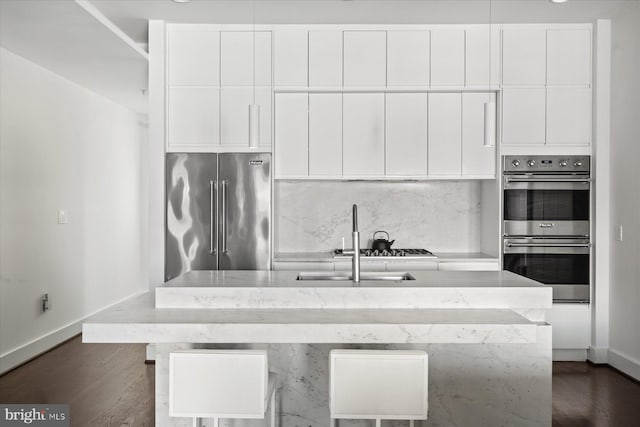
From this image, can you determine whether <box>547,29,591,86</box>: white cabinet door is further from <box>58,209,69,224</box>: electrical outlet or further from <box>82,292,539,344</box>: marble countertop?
<box>58,209,69,224</box>: electrical outlet

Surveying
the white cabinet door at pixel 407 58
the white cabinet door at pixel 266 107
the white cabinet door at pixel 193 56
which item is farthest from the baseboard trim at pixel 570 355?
the white cabinet door at pixel 193 56

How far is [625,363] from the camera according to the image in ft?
13.1

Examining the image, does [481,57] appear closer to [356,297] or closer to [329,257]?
[329,257]

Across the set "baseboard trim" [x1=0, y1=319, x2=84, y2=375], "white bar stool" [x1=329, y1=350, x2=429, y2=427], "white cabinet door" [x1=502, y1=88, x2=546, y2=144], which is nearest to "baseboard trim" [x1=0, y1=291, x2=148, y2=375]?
"baseboard trim" [x1=0, y1=319, x2=84, y2=375]

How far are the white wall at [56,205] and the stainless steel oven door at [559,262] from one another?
164 inches

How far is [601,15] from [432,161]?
69.0 inches

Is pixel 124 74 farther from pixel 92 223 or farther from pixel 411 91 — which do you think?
pixel 411 91

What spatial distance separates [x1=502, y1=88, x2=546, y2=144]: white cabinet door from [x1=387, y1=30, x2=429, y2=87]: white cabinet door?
71cm

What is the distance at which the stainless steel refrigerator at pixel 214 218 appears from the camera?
13.9 feet

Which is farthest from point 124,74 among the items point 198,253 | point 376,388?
point 376,388

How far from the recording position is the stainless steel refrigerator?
4.25 m

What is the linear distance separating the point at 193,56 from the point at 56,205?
6.70ft

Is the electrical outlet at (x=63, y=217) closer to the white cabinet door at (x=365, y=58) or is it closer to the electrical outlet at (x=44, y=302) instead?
the electrical outlet at (x=44, y=302)

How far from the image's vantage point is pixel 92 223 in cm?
578
